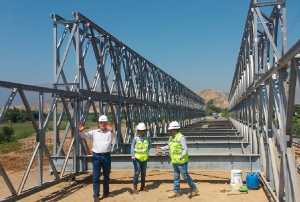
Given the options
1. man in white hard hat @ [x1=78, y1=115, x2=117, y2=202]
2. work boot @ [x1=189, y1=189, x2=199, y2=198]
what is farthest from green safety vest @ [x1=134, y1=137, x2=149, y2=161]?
work boot @ [x1=189, y1=189, x2=199, y2=198]

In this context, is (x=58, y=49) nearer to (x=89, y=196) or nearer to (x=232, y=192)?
(x=89, y=196)

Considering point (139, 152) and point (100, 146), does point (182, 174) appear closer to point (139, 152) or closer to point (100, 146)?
point (139, 152)

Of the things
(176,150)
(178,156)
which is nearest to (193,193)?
(178,156)

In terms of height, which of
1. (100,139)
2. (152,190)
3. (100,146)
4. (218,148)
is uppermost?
(100,139)

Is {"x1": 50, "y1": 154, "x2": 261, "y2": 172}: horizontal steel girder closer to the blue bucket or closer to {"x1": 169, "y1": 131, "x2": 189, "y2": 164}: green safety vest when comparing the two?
the blue bucket

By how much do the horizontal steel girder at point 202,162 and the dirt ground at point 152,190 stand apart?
1.48 ft

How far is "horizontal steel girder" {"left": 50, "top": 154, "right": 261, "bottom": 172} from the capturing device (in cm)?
893

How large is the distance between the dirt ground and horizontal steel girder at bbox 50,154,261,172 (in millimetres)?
451

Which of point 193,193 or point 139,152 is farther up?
point 139,152

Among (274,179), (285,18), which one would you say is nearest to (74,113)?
(274,179)

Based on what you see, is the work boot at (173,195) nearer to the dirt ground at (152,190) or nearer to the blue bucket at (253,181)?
the dirt ground at (152,190)

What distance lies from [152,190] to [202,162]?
5.50ft

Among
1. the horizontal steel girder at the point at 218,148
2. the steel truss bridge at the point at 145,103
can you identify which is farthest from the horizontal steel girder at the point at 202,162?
the horizontal steel girder at the point at 218,148

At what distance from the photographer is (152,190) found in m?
8.41
